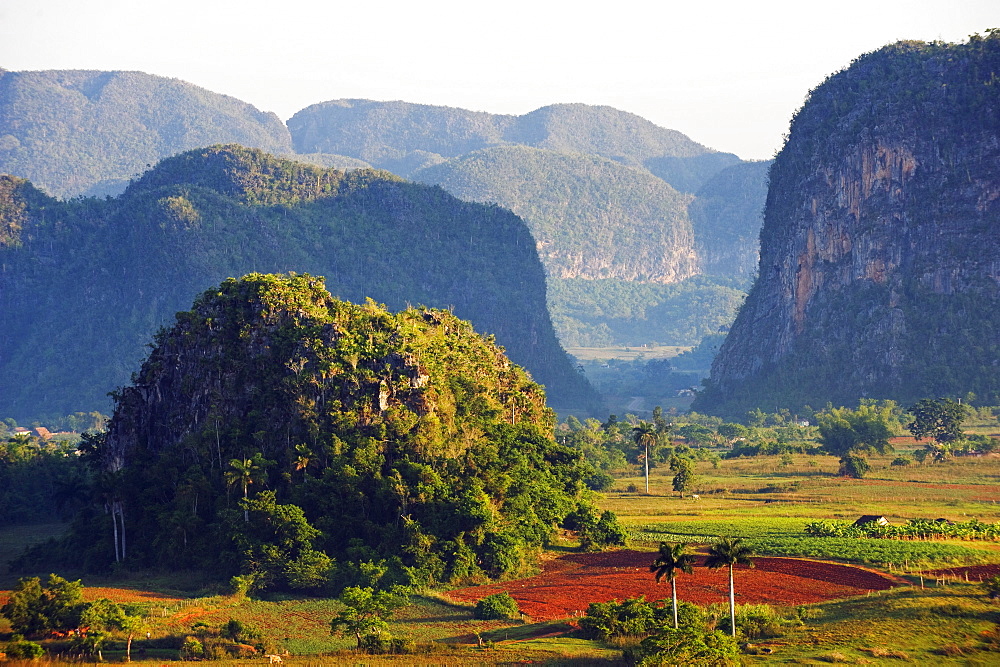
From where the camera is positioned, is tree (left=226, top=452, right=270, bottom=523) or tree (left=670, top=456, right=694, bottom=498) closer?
tree (left=226, top=452, right=270, bottom=523)

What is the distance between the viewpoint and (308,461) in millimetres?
76250

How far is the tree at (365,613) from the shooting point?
57250 millimetres

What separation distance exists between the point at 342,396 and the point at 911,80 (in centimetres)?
14436

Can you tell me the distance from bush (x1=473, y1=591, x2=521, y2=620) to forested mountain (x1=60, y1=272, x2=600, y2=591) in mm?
7306

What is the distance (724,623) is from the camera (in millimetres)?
55969

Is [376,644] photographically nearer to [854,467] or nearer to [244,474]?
[244,474]

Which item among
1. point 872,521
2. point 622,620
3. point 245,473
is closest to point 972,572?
point 872,521

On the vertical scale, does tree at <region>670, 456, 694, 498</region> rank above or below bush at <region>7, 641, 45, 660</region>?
above

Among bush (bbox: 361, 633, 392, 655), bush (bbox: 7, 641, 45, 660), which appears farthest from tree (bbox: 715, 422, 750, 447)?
bush (bbox: 7, 641, 45, 660)

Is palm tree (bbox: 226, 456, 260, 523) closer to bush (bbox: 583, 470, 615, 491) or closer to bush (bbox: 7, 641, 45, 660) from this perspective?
bush (bbox: 7, 641, 45, 660)

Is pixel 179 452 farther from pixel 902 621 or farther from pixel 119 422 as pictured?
pixel 902 621

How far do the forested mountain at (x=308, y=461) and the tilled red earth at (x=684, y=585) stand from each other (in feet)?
12.2

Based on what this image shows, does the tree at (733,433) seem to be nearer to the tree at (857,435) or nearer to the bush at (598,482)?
the tree at (857,435)

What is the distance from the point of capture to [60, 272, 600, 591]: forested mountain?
72188 mm
